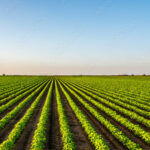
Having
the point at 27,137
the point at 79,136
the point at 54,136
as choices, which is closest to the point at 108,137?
the point at 79,136

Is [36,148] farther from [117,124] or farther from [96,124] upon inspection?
[117,124]

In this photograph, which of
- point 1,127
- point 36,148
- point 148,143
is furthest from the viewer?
point 1,127

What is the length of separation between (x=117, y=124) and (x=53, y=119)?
6.01 m

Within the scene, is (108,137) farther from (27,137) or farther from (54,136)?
(27,137)

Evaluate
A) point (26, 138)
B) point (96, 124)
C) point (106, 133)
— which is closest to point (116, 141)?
point (106, 133)

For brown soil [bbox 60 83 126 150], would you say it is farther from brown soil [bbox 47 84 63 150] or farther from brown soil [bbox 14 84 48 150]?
Result: brown soil [bbox 14 84 48 150]

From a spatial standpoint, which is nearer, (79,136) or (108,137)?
(108,137)

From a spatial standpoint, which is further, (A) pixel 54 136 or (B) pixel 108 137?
(A) pixel 54 136

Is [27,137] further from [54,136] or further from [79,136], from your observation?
[79,136]

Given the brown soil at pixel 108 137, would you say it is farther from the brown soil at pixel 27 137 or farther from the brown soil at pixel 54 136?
the brown soil at pixel 27 137

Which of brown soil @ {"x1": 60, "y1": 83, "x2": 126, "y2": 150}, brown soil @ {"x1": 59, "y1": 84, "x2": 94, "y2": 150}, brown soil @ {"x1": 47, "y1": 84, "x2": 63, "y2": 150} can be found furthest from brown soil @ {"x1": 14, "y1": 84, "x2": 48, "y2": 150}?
brown soil @ {"x1": 60, "y1": 83, "x2": 126, "y2": 150}

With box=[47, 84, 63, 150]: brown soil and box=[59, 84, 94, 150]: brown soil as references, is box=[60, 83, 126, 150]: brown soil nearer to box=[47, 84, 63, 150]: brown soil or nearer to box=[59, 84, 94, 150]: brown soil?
box=[59, 84, 94, 150]: brown soil

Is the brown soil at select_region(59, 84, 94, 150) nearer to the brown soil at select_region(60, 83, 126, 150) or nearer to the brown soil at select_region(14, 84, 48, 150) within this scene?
the brown soil at select_region(60, 83, 126, 150)

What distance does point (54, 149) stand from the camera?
7422 millimetres
